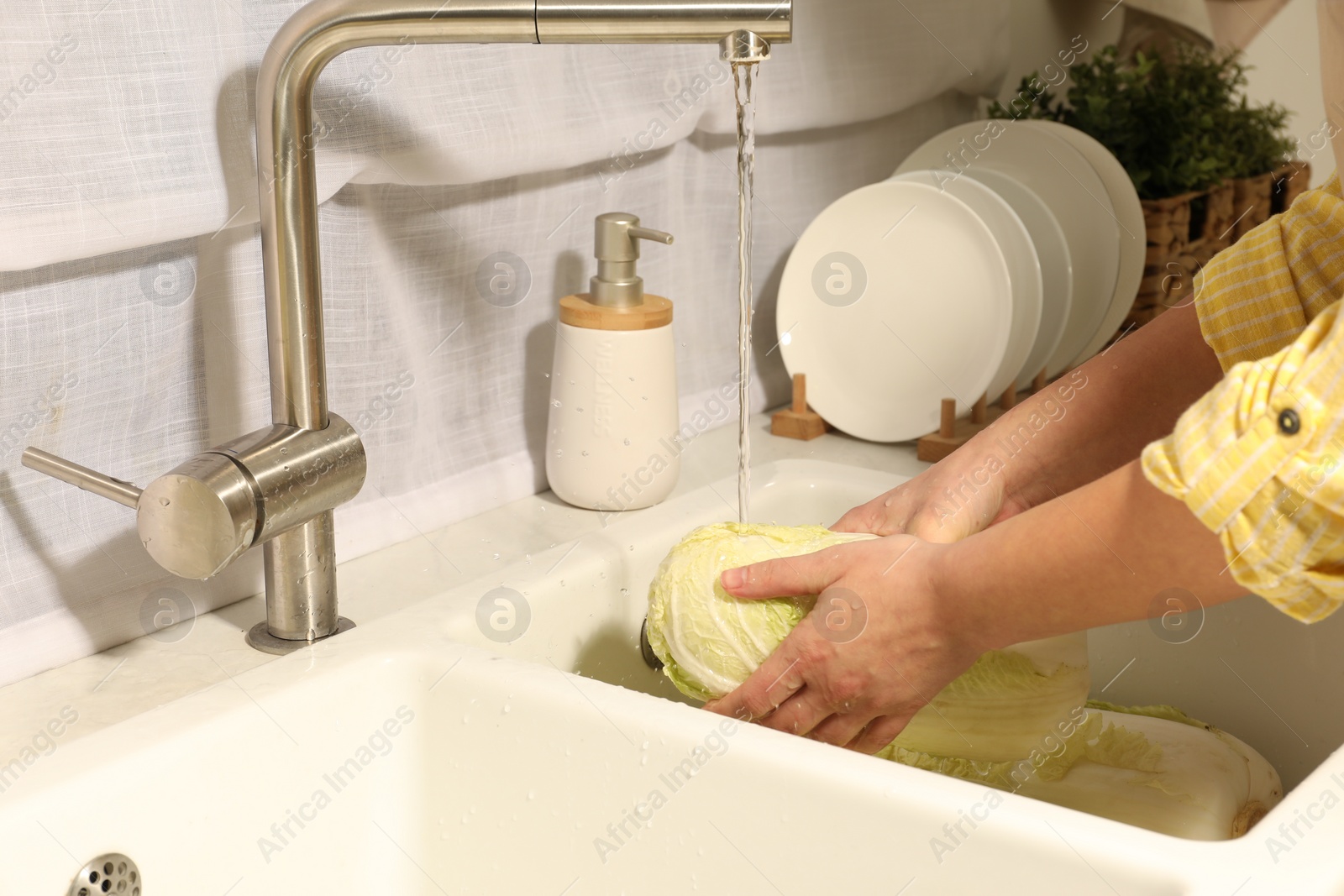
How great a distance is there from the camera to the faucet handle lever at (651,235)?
3.25ft

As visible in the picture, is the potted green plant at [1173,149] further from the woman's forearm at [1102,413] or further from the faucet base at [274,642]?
the faucet base at [274,642]

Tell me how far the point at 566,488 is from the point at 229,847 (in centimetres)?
50

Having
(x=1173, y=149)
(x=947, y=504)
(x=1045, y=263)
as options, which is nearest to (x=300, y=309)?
(x=947, y=504)

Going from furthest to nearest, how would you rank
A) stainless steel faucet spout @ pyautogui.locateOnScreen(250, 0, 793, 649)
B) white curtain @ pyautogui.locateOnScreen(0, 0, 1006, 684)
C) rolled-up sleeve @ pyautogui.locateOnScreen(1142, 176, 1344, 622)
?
white curtain @ pyautogui.locateOnScreen(0, 0, 1006, 684), stainless steel faucet spout @ pyautogui.locateOnScreen(250, 0, 793, 649), rolled-up sleeve @ pyautogui.locateOnScreen(1142, 176, 1344, 622)

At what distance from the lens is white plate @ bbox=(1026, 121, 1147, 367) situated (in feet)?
4.86

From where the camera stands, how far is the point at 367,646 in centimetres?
78

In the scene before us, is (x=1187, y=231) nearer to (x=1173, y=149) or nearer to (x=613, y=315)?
(x=1173, y=149)

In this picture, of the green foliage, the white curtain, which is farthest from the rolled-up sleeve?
the green foliage

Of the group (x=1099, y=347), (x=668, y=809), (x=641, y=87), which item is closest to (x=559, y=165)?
(x=641, y=87)

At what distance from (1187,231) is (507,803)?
3.99 feet

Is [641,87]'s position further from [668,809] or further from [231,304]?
[668,809]

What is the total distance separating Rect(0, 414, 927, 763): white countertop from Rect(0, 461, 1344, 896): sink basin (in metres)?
0.07

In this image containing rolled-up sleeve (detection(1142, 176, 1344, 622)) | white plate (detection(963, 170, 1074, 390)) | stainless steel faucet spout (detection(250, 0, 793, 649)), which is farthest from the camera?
white plate (detection(963, 170, 1074, 390))

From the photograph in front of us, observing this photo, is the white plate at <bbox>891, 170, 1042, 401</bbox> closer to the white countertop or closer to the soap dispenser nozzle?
the white countertop
